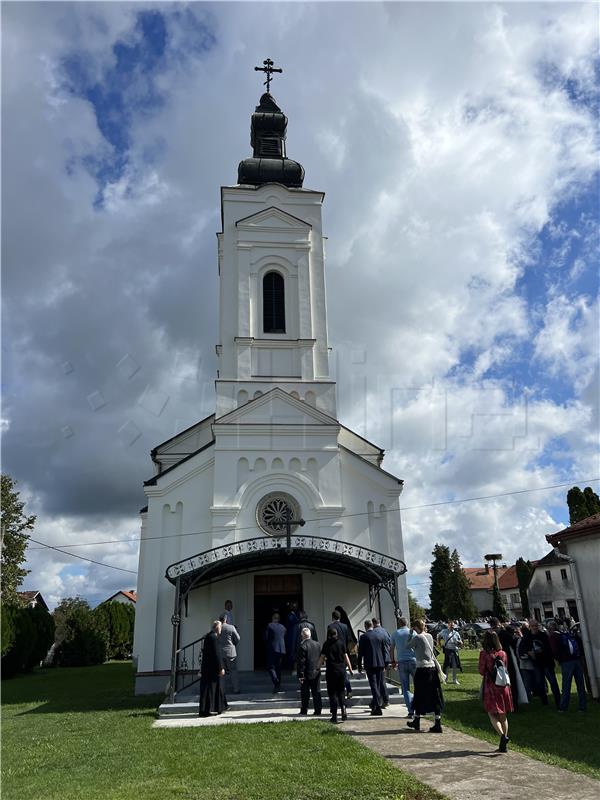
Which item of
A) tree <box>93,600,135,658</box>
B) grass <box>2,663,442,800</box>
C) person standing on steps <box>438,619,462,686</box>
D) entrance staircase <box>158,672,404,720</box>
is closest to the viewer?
grass <box>2,663,442,800</box>

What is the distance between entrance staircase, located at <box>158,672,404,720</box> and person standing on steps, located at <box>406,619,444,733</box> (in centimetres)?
264

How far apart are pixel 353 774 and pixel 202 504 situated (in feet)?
44.0

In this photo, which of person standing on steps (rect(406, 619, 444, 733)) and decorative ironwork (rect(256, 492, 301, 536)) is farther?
decorative ironwork (rect(256, 492, 301, 536))

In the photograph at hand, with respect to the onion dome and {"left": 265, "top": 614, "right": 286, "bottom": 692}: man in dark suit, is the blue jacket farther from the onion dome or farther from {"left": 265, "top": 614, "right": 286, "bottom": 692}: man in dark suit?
the onion dome

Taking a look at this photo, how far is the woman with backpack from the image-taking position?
8047 millimetres

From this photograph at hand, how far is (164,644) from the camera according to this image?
17.7 m

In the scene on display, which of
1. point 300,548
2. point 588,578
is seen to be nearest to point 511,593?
point 300,548

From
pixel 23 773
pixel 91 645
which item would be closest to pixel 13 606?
pixel 91 645

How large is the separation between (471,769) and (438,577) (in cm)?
6004

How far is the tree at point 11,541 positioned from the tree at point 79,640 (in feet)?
15.4

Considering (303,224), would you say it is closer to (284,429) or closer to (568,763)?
(284,429)

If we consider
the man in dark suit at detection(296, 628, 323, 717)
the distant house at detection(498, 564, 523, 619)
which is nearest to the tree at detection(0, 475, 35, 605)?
the man in dark suit at detection(296, 628, 323, 717)

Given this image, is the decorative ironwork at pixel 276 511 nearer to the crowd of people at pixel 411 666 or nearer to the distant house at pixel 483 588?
the crowd of people at pixel 411 666

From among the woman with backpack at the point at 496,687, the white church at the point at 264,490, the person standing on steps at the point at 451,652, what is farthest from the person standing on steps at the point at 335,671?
the person standing on steps at the point at 451,652
